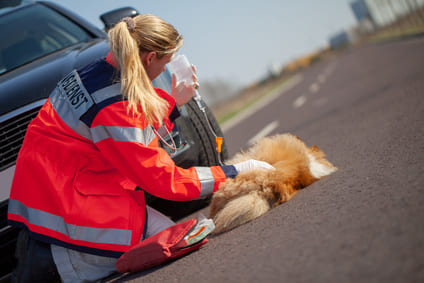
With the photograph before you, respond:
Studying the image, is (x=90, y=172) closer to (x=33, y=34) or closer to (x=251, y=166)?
(x=251, y=166)

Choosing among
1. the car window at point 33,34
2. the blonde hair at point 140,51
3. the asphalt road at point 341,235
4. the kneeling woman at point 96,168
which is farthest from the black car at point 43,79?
the asphalt road at point 341,235

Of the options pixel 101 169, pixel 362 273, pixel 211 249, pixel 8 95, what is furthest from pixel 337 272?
pixel 8 95

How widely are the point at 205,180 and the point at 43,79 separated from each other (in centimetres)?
150

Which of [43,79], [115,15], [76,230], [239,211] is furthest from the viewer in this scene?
[115,15]

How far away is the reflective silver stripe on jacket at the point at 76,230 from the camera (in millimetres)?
2633

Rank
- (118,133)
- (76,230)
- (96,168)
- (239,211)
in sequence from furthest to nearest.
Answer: (239,211) → (96,168) → (76,230) → (118,133)

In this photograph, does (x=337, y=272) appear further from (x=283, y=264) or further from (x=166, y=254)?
(x=166, y=254)

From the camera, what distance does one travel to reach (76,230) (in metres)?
2.63

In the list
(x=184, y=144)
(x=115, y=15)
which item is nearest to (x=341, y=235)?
(x=184, y=144)

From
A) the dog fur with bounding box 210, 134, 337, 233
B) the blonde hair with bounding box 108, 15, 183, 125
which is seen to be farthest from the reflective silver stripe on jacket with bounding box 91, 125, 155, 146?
the dog fur with bounding box 210, 134, 337, 233

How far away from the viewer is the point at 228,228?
2.90 m

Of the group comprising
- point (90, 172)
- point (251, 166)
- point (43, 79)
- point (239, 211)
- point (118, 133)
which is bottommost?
point (239, 211)

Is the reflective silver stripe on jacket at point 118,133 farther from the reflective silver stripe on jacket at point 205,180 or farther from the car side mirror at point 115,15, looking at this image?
the car side mirror at point 115,15

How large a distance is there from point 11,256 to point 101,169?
3.31 ft
